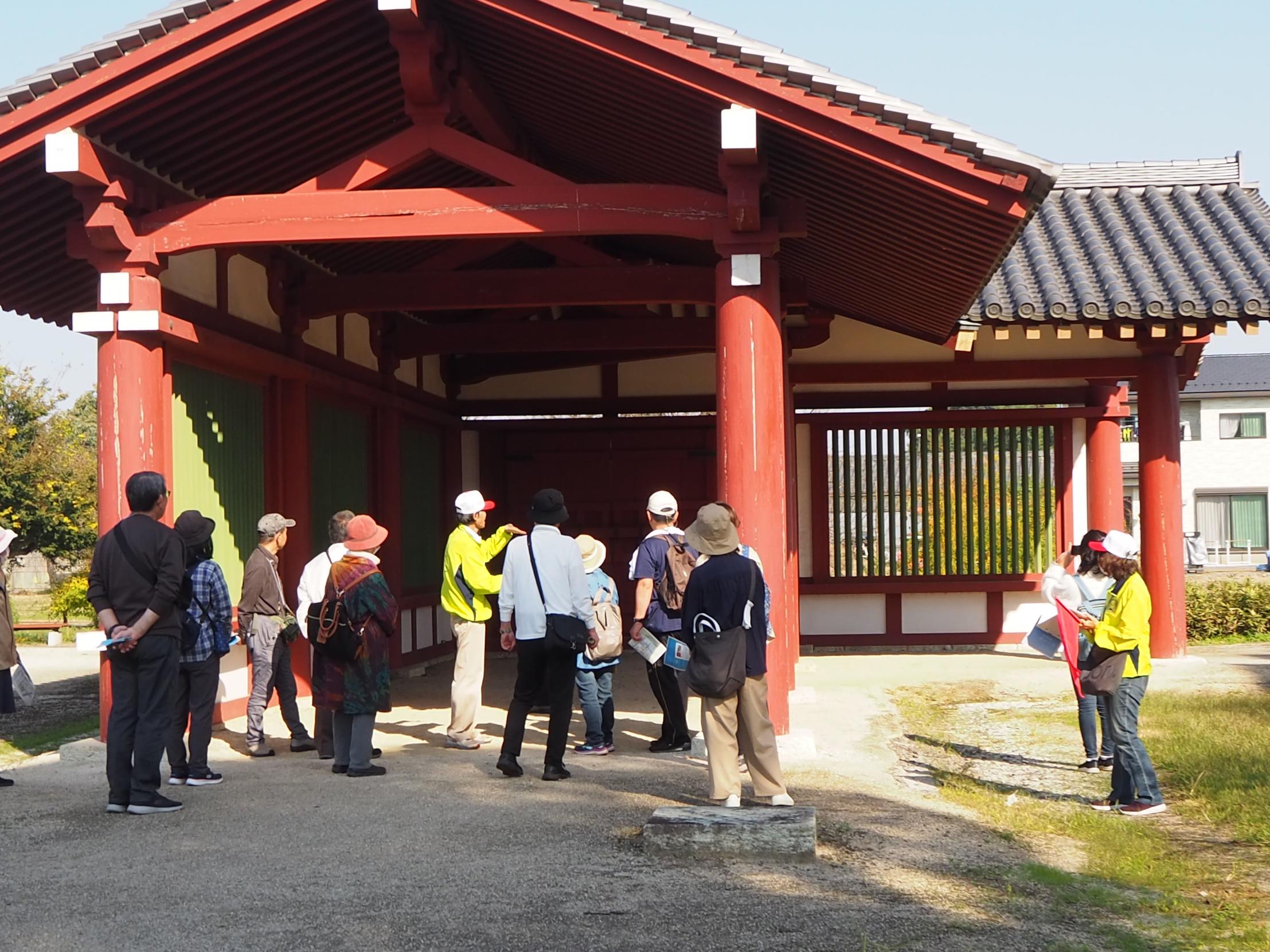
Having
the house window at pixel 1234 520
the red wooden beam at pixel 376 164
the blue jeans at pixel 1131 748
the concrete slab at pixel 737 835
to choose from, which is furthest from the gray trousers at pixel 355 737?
the house window at pixel 1234 520

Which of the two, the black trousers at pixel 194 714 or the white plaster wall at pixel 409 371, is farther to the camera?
the white plaster wall at pixel 409 371

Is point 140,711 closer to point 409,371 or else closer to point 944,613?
point 409,371

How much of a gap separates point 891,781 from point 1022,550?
7.25 metres

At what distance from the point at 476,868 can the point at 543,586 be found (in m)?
2.07

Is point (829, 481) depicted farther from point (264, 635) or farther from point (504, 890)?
point (504, 890)

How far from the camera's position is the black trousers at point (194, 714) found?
7.38 m

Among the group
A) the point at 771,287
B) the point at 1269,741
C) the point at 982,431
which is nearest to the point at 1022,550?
the point at 982,431

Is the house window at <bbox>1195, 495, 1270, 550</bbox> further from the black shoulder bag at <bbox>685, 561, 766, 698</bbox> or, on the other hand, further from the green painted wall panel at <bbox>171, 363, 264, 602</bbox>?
the black shoulder bag at <bbox>685, 561, 766, 698</bbox>

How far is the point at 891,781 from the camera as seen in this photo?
738cm

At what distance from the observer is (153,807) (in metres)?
6.65

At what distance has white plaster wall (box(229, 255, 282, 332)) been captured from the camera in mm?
9602

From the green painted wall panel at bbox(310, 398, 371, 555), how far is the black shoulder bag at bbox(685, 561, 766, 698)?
5059 millimetres

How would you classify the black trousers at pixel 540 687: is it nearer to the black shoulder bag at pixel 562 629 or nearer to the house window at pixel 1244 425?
the black shoulder bag at pixel 562 629

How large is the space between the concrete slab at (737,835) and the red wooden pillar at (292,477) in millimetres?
5142
